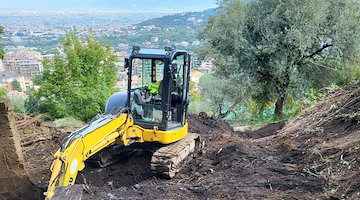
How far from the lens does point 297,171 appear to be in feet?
16.8

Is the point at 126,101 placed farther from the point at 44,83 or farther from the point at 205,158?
the point at 44,83

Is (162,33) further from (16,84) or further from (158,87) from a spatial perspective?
(158,87)

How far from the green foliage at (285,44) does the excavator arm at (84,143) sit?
911 cm

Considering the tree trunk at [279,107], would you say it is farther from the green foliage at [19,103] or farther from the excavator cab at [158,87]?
the green foliage at [19,103]

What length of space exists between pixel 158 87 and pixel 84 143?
7.90ft

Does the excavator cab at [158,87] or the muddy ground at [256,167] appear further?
the excavator cab at [158,87]

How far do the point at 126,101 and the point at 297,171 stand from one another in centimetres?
361

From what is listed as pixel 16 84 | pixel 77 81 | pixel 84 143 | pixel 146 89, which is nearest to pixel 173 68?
pixel 146 89

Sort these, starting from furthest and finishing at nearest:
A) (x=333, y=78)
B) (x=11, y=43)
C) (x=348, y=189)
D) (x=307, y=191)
A: (x=11, y=43) → (x=333, y=78) → (x=307, y=191) → (x=348, y=189)

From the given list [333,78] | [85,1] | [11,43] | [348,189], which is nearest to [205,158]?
[348,189]

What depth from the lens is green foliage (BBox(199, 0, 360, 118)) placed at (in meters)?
12.4

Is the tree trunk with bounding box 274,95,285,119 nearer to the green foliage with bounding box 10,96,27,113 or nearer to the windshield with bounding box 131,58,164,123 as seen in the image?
the windshield with bounding box 131,58,164,123

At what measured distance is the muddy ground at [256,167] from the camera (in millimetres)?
4422

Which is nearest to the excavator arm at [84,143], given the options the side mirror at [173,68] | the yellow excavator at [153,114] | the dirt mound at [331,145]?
the yellow excavator at [153,114]
